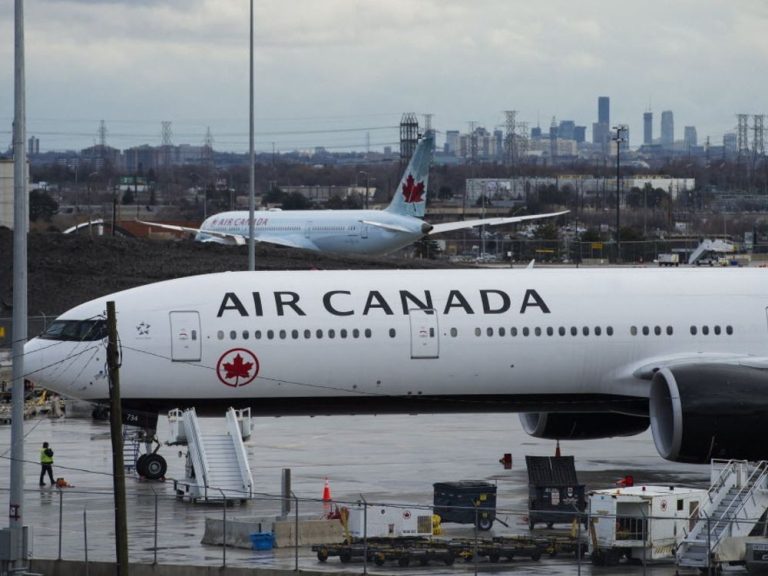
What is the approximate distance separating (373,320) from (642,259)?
97.0m

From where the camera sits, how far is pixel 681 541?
3078 centimetres

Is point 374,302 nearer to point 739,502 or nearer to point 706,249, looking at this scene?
point 739,502

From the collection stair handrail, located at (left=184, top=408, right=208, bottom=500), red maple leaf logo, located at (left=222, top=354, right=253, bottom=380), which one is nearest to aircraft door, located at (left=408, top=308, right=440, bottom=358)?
red maple leaf logo, located at (left=222, top=354, right=253, bottom=380)

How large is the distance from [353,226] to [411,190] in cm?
428

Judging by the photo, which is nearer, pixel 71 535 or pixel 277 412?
pixel 71 535

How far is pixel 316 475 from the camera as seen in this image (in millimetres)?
42750

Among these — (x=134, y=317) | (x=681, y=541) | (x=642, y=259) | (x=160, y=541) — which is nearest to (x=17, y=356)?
(x=160, y=541)

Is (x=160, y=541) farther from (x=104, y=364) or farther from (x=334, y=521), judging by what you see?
(x=104, y=364)

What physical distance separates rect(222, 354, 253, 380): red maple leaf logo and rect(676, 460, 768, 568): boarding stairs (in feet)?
37.6

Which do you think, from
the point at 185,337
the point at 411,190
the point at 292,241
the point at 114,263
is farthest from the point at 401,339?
the point at 411,190

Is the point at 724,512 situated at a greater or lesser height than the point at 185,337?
lesser

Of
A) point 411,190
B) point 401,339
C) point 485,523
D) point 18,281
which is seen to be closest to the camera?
point 18,281

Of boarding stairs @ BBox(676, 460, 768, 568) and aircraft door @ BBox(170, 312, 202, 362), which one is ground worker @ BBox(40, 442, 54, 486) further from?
boarding stairs @ BBox(676, 460, 768, 568)

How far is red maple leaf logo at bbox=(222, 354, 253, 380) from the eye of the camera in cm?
3984
